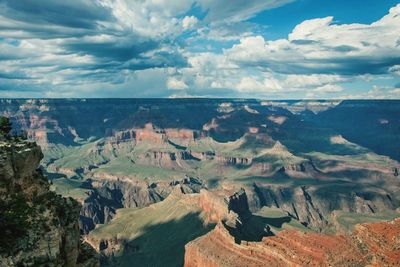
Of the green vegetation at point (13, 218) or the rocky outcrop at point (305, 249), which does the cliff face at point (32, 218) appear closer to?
the green vegetation at point (13, 218)

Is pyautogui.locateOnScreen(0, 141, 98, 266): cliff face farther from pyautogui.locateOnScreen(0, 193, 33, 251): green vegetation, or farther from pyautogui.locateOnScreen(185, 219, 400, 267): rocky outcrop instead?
pyautogui.locateOnScreen(185, 219, 400, 267): rocky outcrop

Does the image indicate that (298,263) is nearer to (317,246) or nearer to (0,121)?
(317,246)

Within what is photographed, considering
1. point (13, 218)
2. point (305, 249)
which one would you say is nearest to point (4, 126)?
point (13, 218)

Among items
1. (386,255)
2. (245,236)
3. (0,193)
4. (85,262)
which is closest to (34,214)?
(0,193)

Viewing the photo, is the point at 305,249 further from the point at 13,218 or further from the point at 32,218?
the point at 13,218

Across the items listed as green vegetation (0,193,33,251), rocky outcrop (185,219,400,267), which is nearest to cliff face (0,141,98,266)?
green vegetation (0,193,33,251)

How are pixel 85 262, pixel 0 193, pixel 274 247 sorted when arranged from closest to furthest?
1. pixel 0 193
2. pixel 85 262
3. pixel 274 247

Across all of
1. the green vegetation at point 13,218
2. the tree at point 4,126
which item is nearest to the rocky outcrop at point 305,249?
the green vegetation at point 13,218
